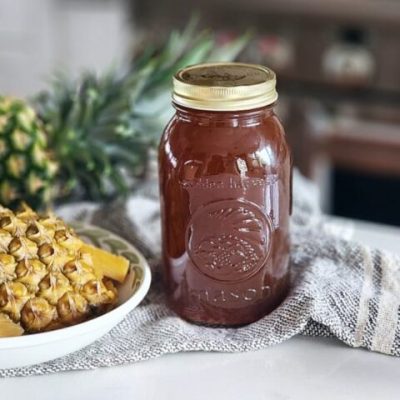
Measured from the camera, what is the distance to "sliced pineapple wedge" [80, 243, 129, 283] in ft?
2.62

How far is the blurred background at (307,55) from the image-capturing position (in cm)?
184

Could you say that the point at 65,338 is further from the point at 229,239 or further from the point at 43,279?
the point at 229,239

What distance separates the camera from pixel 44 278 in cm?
73

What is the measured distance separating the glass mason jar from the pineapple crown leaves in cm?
29

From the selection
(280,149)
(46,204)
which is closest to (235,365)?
(280,149)

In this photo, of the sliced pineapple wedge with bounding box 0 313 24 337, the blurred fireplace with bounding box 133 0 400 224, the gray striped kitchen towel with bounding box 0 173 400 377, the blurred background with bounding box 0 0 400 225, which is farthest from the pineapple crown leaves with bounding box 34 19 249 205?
the blurred fireplace with bounding box 133 0 400 224

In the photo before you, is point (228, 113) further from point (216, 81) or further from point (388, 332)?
point (388, 332)

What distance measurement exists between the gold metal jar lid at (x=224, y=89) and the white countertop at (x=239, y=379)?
0.22 meters

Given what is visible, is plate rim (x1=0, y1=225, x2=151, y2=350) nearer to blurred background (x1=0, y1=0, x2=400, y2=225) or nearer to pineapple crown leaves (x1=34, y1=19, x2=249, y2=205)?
pineapple crown leaves (x1=34, y1=19, x2=249, y2=205)

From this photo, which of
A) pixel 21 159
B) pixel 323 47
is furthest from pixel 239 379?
pixel 323 47

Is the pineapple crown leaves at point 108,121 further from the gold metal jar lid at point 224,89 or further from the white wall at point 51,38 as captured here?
the white wall at point 51,38

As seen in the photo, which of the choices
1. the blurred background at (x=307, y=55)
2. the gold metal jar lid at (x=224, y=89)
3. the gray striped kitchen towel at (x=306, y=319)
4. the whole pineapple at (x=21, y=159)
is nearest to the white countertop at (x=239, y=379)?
the gray striped kitchen towel at (x=306, y=319)

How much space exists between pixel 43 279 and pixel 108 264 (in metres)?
0.09

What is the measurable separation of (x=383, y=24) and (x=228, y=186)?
6.11 feet
